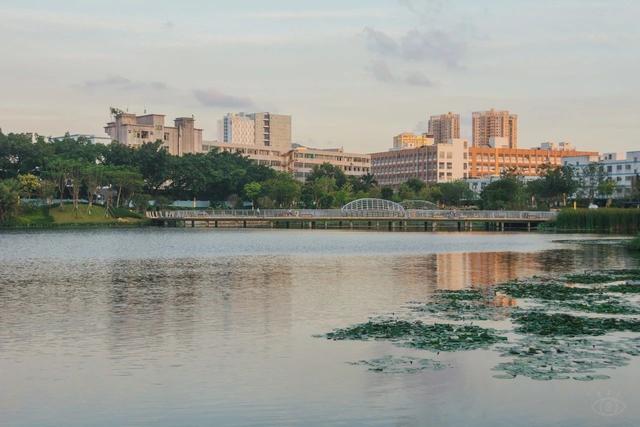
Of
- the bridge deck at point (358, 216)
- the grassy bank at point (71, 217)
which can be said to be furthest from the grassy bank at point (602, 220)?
the grassy bank at point (71, 217)

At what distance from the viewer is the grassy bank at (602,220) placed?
4606 inches

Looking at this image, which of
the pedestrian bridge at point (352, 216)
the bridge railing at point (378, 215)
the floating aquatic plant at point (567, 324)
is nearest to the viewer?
the floating aquatic plant at point (567, 324)

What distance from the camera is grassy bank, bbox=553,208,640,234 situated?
117m

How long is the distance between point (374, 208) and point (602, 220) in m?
49.1

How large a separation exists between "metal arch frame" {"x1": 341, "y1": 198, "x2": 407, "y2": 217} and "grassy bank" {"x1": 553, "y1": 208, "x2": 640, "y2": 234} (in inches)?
1154

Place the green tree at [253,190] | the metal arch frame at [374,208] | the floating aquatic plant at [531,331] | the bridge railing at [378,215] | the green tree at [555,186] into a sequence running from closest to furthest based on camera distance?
the floating aquatic plant at [531,331] → the bridge railing at [378,215] → the metal arch frame at [374,208] → the green tree at [555,186] → the green tree at [253,190]

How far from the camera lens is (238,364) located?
21438mm

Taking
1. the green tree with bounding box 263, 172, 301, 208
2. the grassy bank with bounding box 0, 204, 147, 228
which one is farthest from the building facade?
the grassy bank with bounding box 0, 204, 147, 228

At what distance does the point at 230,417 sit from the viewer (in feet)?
53.9

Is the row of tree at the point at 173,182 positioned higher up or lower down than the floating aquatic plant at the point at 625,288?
higher up

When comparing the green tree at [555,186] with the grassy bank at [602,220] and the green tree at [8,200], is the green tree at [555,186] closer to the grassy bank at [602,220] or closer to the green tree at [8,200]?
the grassy bank at [602,220]

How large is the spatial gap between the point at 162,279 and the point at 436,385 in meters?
28.6

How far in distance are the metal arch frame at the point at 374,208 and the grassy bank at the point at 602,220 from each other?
96.2 feet

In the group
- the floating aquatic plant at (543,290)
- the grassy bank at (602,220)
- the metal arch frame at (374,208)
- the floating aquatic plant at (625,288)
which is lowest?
the floating aquatic plant at (543,290)
